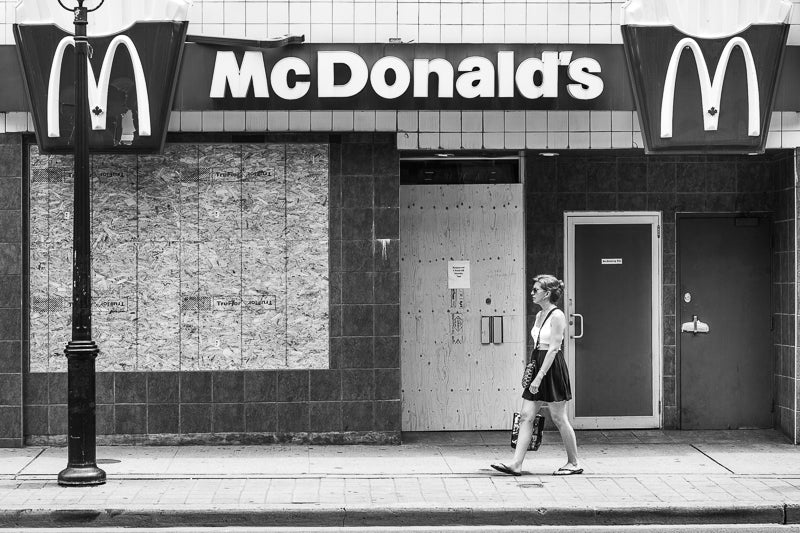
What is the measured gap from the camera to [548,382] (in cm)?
1059

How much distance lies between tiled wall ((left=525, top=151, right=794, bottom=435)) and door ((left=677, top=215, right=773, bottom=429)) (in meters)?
0.16

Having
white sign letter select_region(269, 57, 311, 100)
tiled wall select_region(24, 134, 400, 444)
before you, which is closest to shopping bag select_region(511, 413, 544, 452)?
tiled wall select_region(24, 134, 400, 444)

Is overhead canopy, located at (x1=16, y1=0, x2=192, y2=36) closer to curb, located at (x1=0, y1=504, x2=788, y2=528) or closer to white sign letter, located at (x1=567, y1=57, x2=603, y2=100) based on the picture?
white sign letter, located at (x1=567, y1=57, x2=603, y2=100)

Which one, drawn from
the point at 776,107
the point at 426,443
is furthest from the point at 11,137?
the point at 776,107

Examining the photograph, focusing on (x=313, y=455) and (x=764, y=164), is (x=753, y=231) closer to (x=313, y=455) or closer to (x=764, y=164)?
(x=764, y=164)

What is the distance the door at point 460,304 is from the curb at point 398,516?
392cm

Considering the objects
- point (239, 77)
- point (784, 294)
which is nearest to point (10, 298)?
point (239, 77)

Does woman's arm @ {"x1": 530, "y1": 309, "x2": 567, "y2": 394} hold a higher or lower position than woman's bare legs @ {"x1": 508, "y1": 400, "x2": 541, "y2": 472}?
higher

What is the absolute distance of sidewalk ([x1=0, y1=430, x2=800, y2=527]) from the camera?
9328 millimetres

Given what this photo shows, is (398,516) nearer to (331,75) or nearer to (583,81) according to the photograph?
(331,75)

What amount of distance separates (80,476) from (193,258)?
3039 millimetres

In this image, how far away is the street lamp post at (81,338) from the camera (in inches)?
394

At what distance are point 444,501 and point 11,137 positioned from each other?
19.9 feet

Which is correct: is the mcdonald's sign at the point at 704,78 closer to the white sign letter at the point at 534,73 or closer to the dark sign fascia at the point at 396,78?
the dark sign fascia at the point at 396,78
